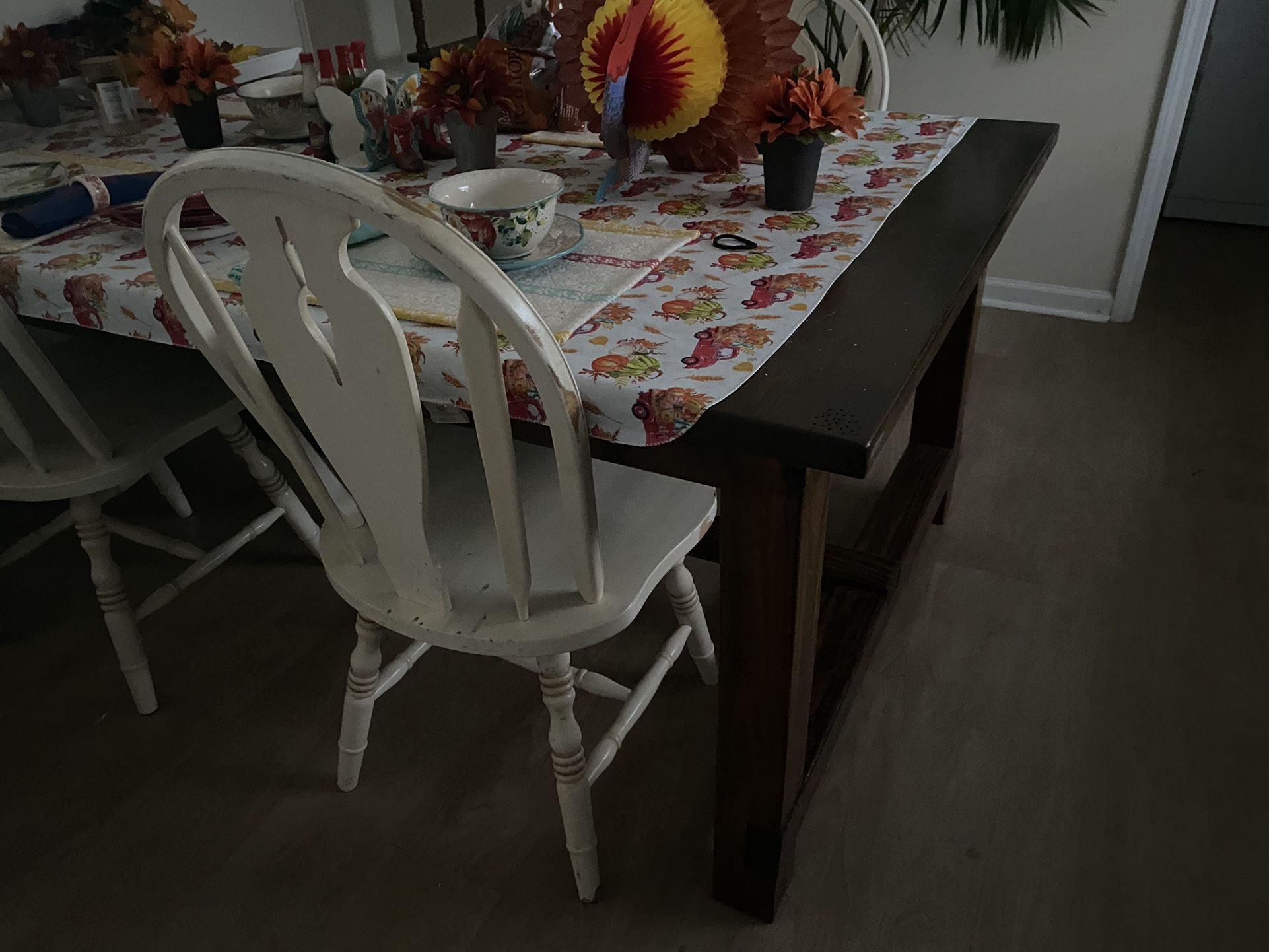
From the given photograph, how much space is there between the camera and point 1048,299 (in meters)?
2.66

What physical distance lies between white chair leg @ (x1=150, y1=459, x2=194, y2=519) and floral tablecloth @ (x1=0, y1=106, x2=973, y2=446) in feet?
2.02

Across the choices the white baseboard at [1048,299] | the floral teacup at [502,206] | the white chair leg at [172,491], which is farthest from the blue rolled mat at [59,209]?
the white baseboard at [1048,299]

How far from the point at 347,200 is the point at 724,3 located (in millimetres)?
657

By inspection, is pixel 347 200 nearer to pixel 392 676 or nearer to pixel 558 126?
pixel 392 676

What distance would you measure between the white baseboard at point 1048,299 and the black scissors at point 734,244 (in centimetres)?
176

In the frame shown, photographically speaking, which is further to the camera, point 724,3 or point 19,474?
point 19,474

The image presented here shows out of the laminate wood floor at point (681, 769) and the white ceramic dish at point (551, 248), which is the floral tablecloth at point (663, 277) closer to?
the white ceramic dish at point (551, 248)

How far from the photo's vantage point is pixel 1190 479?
1.92 m

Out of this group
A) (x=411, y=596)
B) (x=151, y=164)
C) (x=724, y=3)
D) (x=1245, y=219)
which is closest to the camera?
(x=411, y=596)

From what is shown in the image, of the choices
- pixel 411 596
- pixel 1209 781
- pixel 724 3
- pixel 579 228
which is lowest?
pixel 1209 781

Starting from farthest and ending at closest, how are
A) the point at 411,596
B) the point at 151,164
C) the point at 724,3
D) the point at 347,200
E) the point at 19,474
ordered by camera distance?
the point at 151,164 → the point at 19,474 → the point at 724,3 → the point at 411,596 → the point at 347,200

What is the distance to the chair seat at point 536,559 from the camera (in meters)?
0.96

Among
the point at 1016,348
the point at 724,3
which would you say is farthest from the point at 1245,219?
the point at 724,3

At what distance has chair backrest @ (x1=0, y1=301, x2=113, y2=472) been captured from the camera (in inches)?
42.8
